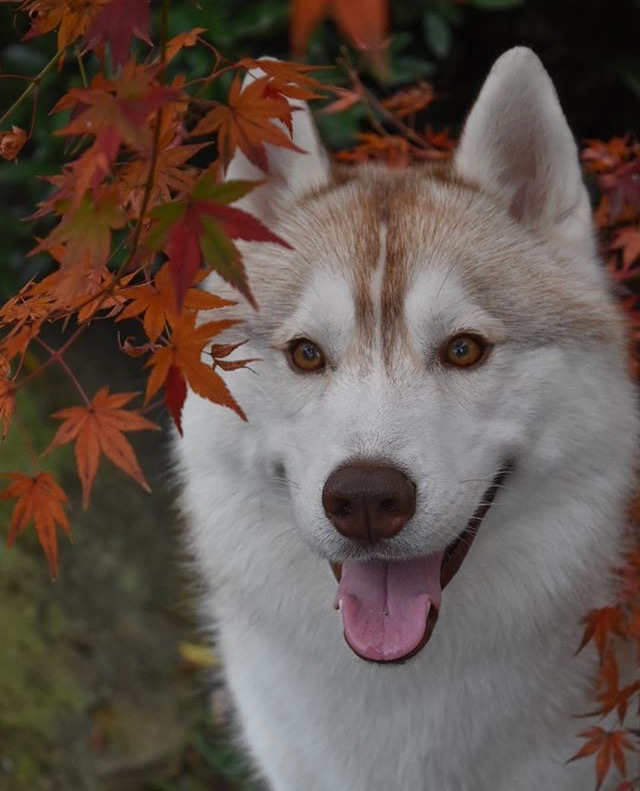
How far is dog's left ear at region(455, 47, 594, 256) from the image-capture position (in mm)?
2357

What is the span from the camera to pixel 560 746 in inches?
102

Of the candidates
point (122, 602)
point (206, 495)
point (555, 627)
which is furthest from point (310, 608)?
point (122, 602)

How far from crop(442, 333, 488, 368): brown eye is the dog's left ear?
1.40 ft

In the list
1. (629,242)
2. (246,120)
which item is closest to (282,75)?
(246,120)

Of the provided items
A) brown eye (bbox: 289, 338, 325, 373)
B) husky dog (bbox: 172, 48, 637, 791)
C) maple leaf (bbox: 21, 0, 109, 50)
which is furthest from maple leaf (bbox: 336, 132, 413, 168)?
maple leaf (bbox: 21, 0, 109, 50)

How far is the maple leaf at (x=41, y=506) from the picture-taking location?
1.85 meters

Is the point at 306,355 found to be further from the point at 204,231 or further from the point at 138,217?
the point at 204,231

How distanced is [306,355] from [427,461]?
41 cm

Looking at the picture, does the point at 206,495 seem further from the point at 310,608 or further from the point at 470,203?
the point at 470,203

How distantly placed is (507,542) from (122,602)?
221 cm

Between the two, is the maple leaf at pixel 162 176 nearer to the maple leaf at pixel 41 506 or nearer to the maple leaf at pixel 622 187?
the maple leaf at pixel 41 506

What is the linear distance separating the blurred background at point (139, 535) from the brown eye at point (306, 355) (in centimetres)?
139

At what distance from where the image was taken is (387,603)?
2.22 m

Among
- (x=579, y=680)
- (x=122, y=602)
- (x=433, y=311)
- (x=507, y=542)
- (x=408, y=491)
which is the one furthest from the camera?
(x=122, y=602)
